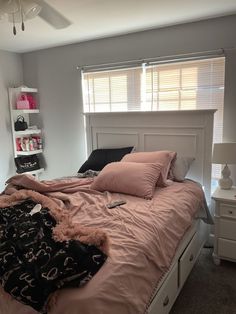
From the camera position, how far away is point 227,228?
2279mm

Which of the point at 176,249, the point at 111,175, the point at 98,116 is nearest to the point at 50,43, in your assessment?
the point at 98,116

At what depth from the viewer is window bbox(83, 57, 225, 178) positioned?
2660 mm

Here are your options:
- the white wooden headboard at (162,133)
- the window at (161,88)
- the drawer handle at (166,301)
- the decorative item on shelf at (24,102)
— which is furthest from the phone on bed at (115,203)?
the decorative item on shelf at (24,102)

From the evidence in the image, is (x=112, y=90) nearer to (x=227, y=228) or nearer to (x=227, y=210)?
(x=227, y=210)

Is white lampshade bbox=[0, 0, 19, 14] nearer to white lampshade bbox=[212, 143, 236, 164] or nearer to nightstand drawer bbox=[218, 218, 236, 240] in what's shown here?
white lampshade bbox=[212, 143, 236, 164]

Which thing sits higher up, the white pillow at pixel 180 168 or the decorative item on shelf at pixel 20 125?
the decorative item on shelf at pixel 20 125

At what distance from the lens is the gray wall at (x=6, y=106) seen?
366 cm

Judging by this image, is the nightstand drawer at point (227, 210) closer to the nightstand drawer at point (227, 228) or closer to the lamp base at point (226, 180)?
the nightstand drawer at point (227, 228)

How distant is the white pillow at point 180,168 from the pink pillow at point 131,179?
0.27 metres

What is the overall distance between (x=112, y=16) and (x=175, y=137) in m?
1.31

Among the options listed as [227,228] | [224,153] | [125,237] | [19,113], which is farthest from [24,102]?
[227,228]

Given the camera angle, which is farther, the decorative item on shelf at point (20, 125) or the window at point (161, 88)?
the decorative item on shelf at point (20, 125)

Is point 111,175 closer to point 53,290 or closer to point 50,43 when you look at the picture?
point 53,290

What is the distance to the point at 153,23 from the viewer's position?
268 cm
